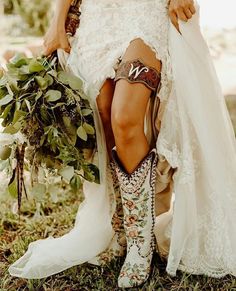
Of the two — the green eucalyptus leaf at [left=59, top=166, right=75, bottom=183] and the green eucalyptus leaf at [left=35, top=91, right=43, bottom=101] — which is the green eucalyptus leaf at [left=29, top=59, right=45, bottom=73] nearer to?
the green eucalyptus leaf at [left=35, top=91, right=43, bottom=101]

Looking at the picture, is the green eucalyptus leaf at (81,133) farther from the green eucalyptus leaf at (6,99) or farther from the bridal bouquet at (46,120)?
the green eucalyptus leaf at (6,99)

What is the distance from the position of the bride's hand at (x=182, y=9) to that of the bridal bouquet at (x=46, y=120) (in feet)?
1.41

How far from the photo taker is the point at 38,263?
2.75 meters

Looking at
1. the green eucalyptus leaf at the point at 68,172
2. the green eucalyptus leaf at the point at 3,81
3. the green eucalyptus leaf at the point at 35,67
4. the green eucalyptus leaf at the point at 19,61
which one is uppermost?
the green eucalyptus leaf at the point at 35,67

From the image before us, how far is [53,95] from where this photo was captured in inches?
99.3

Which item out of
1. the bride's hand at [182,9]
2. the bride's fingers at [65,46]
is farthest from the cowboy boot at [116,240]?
the bride's hand at [182,9]

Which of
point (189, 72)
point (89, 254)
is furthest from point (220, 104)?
point (89, 254)

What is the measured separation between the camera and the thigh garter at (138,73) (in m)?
2.50

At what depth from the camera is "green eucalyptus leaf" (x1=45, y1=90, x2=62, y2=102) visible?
2515mm

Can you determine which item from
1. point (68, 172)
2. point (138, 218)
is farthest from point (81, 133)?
point (138, 218)

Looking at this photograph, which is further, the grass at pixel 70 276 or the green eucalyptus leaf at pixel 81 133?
the grass at pixel 70 276

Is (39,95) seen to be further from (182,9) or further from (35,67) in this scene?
(182,9)

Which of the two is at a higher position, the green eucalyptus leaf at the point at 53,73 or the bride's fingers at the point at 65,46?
the bride's fingers at the point at 65,46

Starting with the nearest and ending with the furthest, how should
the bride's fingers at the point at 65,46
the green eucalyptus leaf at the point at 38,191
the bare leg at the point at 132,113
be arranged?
the bare leg at the point at 132,113
the green eucalyptus leaf at the point at 38,191
the bride's fingers at the point at 65,46
